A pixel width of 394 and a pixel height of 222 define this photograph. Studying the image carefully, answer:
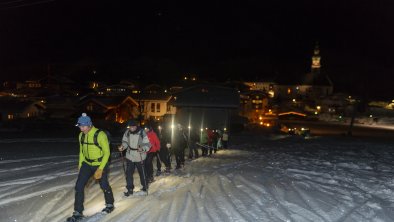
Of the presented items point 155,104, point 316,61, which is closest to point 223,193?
point 155,104

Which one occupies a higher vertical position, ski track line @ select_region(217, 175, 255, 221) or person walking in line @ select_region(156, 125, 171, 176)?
person walking in line @ select_region(156, 125, 171, 176)

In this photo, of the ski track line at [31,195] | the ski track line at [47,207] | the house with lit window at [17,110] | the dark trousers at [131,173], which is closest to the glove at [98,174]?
the ski track line at [47,207]

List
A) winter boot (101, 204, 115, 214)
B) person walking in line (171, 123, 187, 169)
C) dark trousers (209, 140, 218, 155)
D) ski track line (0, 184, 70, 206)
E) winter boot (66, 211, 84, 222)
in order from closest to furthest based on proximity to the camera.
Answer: winter boot (66, 211, 84, 222) < winter boot (101, 204, 115, 214) < ski track line (0, 184, 70, 206) < person walking in line (171, 123, 187, 169) < dark trousers (209, 140, 218, 155)

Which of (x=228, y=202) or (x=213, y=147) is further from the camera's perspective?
(x=213, y=147)

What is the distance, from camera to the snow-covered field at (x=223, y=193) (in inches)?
283

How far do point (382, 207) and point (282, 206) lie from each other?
6.69ft

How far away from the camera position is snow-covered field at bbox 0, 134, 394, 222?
23.6 feet

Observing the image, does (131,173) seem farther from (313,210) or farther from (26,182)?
(313,210)

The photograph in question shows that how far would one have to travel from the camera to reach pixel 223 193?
8.88m

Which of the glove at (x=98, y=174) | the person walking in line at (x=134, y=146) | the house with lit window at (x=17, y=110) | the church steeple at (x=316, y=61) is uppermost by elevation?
the church steeple at (x=316, y=61)

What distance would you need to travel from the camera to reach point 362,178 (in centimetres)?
1140

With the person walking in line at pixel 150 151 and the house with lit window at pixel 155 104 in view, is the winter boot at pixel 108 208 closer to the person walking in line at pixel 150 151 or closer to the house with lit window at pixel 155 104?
the person walking in line at pixel 150 151

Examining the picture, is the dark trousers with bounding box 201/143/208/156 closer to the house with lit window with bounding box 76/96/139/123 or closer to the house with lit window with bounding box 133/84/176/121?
the house with lit window with bounding box 76/96/139/123

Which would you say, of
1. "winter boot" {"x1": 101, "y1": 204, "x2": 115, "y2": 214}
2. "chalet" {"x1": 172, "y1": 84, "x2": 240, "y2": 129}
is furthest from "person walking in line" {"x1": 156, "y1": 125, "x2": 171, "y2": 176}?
"chalet" {"x1": 172, "y1": 84, "x2": 240, "y2": 129}
